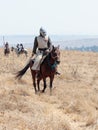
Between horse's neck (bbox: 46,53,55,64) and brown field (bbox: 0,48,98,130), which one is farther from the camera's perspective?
horse's neck (bbox: 46,53,55,64)

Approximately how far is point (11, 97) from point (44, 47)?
13.2 feet

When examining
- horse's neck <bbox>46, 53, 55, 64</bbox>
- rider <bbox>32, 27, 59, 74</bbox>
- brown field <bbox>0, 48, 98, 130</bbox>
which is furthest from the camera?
rider <bbox>32, 27, 59, 74</bbox>

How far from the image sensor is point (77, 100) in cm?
1410

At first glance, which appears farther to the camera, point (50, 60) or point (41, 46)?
point (41, 46)
